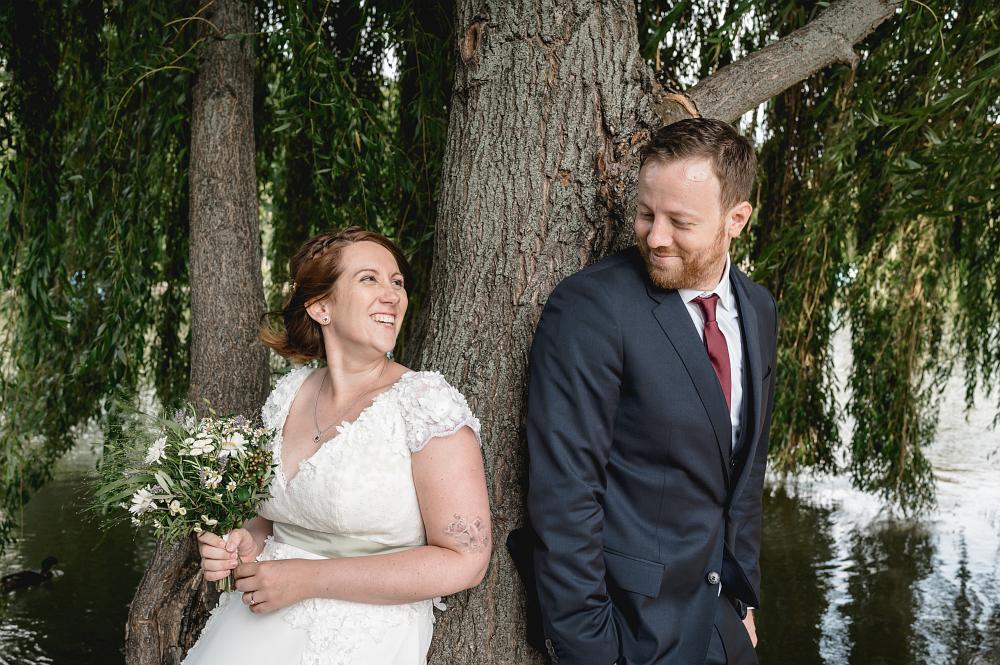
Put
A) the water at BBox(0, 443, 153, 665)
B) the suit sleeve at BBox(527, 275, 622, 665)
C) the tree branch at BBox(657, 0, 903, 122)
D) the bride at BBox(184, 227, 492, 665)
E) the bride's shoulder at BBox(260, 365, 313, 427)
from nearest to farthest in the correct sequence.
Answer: the suit sleeve at BBox(527, 275, 622, 665) < the bride at BBox(184, 227, 492, 665) < the bride's shoulder at BBox(260, 365, 313, 427) < the tree branch at BBox(657, 0, 903, 122) < the water at BBox(0, 443, 153, 665)

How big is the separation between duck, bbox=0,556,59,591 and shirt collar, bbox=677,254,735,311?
559cm

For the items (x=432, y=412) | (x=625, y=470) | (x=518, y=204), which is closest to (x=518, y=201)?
(x=518, y=204)

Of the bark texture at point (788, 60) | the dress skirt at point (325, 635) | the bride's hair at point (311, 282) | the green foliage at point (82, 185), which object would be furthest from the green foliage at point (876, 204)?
the green foliage at point (82, 185)

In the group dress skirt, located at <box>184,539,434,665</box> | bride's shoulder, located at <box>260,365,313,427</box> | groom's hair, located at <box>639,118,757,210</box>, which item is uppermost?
groom's hair, located at <box>639,118,757,210</box>

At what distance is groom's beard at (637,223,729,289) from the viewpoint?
169cm

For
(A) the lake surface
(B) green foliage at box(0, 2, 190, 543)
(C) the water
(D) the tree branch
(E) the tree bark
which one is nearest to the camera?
(E) the tree bark

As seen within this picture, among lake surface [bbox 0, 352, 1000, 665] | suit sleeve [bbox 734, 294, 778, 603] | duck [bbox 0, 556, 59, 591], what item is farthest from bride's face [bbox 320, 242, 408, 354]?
duck [bbox 0, 556, 59, 591]

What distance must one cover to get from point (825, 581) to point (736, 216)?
5550 mm

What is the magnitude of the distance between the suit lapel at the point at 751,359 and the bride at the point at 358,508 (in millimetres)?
549

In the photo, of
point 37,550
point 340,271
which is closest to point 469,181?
point 340,271

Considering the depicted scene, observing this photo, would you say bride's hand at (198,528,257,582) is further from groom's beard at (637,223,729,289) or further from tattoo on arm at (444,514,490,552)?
groom's beard at (637,223,729,289)

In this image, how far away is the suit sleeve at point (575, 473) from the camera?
162cm

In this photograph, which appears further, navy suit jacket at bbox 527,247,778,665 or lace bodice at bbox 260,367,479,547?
lace bodice at bbox 260,367,479,547

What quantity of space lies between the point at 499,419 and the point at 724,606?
623mm
